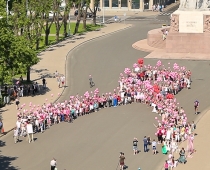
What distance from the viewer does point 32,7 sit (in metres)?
64.2

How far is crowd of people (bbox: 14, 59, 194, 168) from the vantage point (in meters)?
36.4

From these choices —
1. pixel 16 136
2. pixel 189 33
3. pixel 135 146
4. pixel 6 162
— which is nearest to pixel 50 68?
pixel 189 33

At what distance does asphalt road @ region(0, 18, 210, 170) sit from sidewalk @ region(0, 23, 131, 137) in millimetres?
1524

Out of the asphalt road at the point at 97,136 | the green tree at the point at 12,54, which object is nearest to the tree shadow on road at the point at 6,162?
the asphalt road at the point at 97,136

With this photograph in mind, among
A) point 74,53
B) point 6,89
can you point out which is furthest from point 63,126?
point 74,53

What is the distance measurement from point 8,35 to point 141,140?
16.1 m

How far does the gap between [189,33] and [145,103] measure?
Result: 70.7 ft

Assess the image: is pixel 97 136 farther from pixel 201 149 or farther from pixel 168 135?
pixel 201 149

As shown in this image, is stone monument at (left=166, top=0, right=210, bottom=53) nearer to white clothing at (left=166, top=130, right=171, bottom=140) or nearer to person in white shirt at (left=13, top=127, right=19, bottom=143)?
white clothing at (left=166, top=130, right=171, bottom=140)

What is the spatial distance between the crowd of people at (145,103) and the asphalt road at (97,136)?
68 cm

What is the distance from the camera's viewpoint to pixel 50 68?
60375mm

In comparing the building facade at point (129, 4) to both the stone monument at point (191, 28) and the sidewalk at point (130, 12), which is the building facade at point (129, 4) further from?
the stone monument at point (191, 28)

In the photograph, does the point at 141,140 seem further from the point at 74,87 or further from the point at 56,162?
the point at 74,87

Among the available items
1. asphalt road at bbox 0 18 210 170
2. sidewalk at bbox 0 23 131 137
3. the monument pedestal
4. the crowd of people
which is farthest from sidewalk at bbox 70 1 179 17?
the crowd of people
